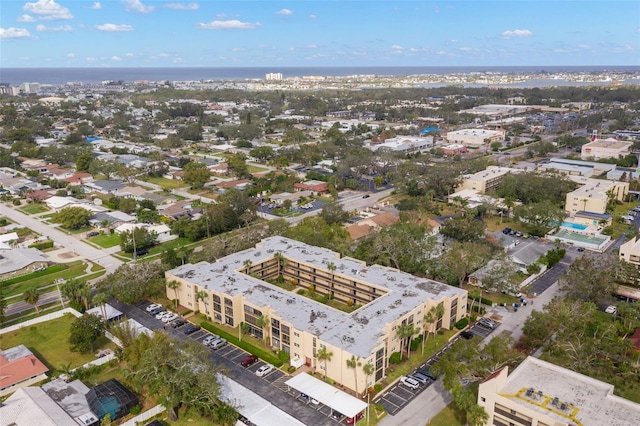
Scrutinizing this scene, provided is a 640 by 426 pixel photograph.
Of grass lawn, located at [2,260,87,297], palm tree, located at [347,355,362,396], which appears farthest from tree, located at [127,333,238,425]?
grass lawn, located at [2,260,87,297]

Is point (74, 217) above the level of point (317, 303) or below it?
above

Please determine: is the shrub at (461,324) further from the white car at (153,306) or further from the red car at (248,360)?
the white car at (153,306)

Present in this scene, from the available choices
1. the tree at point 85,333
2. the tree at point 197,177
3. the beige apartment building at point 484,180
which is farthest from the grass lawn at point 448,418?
the tree at point 197,177

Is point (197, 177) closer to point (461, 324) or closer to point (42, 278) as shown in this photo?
point (42, 278)

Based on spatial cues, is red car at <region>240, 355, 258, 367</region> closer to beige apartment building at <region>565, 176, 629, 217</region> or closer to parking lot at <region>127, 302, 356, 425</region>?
parking lot at <region>127, 302, 356, 425</region>

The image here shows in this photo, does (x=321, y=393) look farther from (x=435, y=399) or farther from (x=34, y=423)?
(x=34, y=423)

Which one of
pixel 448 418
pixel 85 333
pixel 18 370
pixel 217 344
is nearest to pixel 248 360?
pixel 217 344
